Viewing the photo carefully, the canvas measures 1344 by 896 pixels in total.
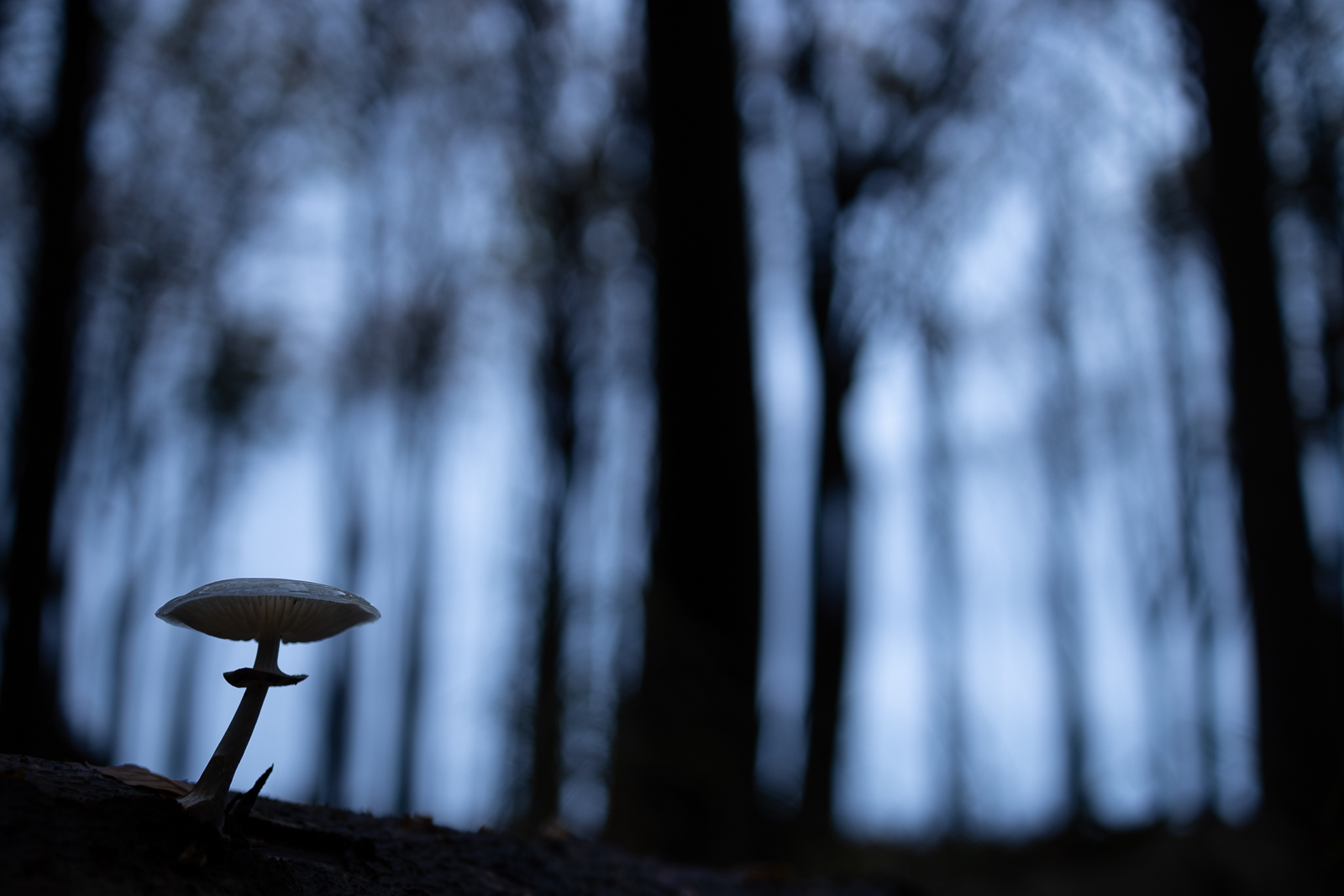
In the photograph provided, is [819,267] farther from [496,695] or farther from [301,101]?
[301,101]

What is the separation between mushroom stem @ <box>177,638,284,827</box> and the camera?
1282mm

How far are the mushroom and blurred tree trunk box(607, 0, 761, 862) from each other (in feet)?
8.04

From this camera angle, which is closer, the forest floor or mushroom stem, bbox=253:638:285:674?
the forest floor

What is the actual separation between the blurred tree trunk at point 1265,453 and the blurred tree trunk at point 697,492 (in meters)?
2.99

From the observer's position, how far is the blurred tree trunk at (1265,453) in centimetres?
437

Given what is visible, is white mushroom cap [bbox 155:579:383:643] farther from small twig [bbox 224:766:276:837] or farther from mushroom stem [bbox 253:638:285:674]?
small twig [bbox 224:766:276:837]

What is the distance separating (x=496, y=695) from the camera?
3.69 m

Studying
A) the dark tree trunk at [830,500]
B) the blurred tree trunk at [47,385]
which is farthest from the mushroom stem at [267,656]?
the dark tree trunk at [830,500]

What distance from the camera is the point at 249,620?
1.37 meters

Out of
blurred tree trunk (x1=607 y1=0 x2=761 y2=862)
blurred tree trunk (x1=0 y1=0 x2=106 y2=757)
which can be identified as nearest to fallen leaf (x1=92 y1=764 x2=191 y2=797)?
blurred tree trunk (x1=607 y1=0 x2=761 y2=862)

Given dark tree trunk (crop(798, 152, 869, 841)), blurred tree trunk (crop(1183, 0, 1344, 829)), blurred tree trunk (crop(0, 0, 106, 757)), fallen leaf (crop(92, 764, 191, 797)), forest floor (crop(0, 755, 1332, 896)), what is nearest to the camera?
forest floor (crop(0, 755, 1332, 896))

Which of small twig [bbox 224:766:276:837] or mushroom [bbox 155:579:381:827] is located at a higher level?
mushroom [bbox 155:579:381:827]

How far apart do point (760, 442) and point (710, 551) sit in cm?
69

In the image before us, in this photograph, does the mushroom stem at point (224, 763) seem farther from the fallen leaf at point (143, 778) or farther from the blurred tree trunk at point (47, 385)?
the blurred tree trunk at point (47, 385)
